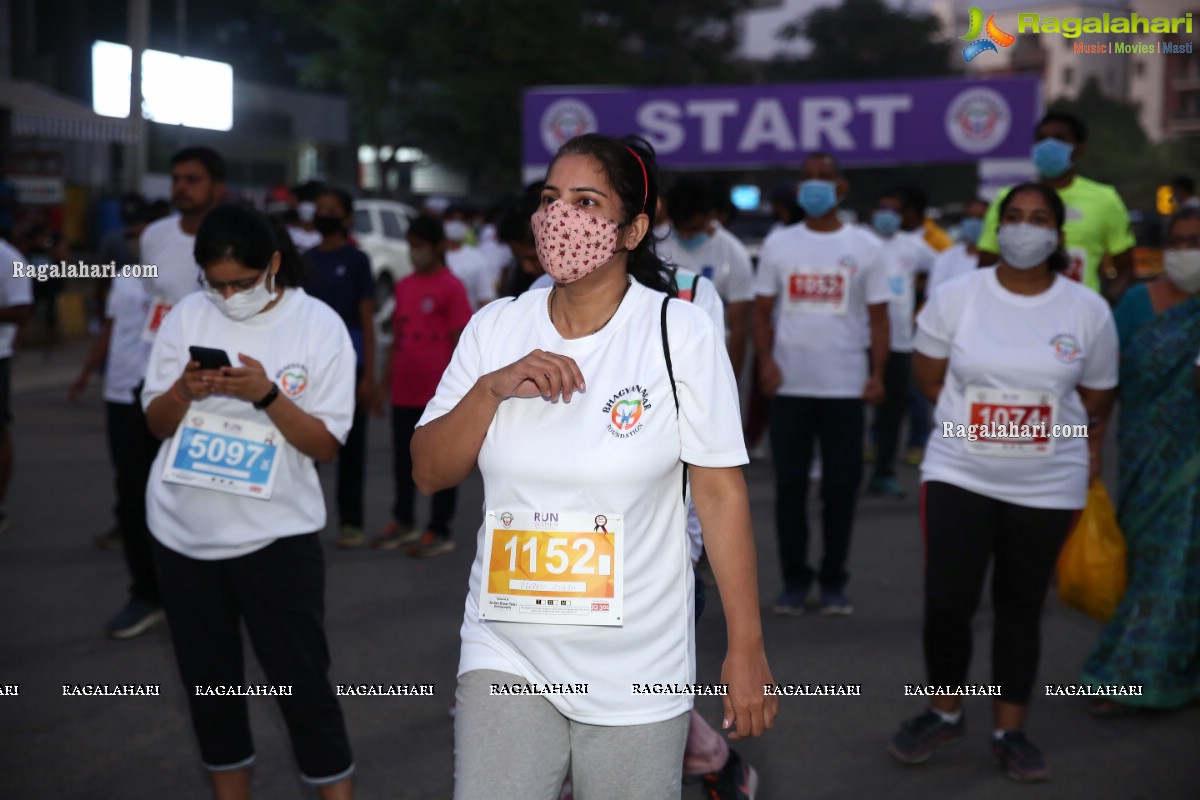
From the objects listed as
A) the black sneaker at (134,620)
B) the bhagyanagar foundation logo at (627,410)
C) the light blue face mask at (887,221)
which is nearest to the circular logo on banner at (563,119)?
the light blue face mask at (887,221)

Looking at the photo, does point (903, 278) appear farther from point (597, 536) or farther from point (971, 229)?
point (597, 536)

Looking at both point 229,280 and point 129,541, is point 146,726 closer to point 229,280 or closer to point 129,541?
point 129,541

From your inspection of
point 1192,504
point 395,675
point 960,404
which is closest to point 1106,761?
point 1192,504

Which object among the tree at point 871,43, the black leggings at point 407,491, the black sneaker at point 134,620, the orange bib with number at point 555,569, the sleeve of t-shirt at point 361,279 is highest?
the tree at point 871,43

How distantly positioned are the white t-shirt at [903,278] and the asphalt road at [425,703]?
84.3 inches

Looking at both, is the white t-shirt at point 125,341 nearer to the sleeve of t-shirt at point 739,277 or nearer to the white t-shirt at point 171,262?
the white t-shirt at point 171,262

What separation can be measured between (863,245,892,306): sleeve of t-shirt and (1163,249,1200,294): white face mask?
6.40 ft

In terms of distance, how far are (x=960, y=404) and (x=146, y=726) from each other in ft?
10.9

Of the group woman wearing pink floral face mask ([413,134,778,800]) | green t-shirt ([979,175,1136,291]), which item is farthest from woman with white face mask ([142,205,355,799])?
green t-shirt ([979,175,1136,291])

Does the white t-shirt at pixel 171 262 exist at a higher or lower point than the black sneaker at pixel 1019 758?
Result: higher

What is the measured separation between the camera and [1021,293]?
16.3 ft

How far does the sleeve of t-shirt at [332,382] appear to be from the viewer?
4.18m

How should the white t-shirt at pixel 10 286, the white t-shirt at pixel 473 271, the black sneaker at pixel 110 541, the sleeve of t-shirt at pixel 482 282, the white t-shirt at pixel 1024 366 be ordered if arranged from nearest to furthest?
the white t-shirt at pixel 1024 366
the white t-shirt at pixel 10 286
the black sneaker at pixel 110 541
the white t-shirt at pixel 473 271
the sleeve of t-shirt at pixel 482 282

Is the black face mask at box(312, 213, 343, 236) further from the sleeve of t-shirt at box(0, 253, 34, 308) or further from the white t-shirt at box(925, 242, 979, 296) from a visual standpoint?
the white t-shirt at box(925, 242, 979, 296)
